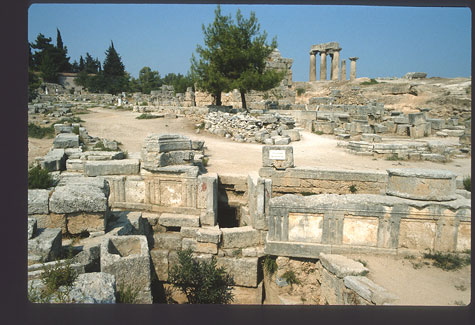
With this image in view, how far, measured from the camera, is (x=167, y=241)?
663 cm

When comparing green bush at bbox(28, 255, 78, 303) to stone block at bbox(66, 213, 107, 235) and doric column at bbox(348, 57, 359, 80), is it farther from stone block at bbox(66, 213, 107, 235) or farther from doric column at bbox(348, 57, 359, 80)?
doric column at bbox(348, 57, 359, 80)

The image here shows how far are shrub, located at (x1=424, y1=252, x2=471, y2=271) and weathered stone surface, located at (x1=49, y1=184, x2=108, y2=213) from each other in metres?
5.33

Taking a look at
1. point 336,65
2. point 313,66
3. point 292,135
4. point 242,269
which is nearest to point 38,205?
point 242,269

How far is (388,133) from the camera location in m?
17.5

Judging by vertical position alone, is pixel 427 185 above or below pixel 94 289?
above

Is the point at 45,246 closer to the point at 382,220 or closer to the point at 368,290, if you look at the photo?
the point at 368,290

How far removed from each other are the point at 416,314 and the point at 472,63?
10.1ft

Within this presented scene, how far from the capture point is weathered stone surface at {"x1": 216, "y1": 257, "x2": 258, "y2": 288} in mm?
6324

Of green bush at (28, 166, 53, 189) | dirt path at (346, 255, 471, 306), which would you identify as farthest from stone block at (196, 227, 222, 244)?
green bush at (28, 166, 53, 189)

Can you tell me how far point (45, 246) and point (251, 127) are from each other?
11.6m

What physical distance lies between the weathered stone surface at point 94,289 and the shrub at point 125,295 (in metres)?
0.29

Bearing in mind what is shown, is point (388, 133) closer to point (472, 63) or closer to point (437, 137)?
point (437, 137)

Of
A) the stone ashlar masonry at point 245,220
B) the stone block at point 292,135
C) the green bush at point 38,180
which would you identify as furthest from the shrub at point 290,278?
the stone block at point 292,135

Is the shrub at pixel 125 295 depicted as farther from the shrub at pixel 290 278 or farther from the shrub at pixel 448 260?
the shrub at pixel 448 260
